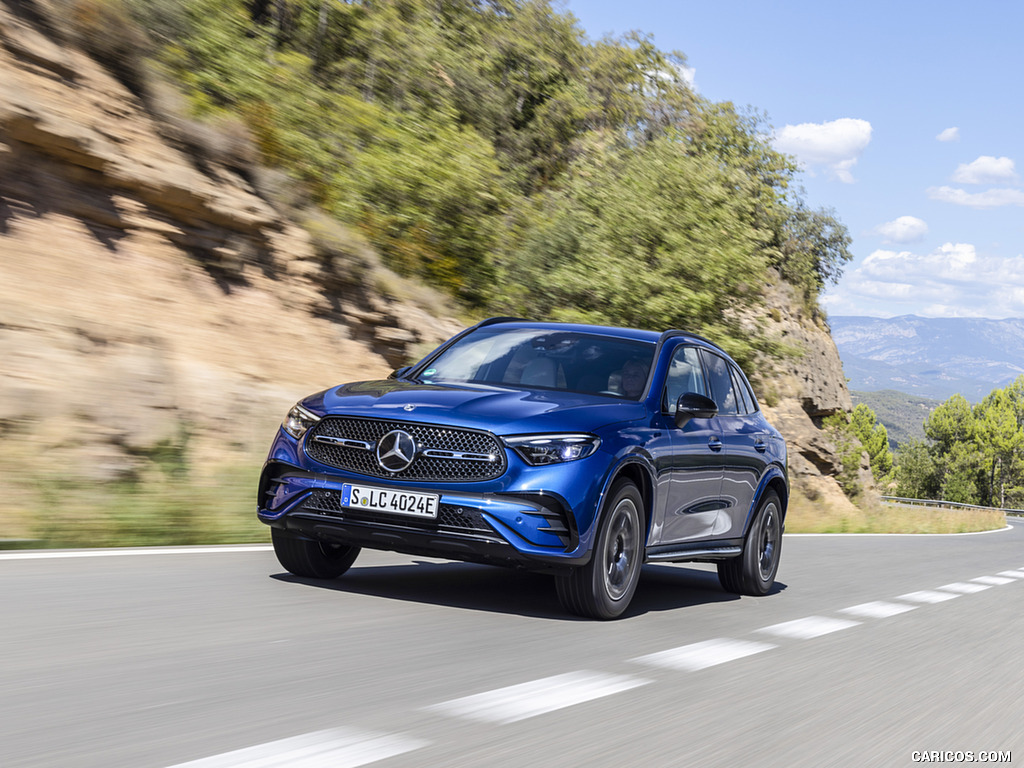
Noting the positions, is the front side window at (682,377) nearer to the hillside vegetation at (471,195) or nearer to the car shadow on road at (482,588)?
the car shadow on road at (482,588)

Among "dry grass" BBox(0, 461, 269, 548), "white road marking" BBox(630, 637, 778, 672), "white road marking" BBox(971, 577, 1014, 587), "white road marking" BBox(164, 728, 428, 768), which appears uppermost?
"dry grass" BBox(0, 461, 269, 548)

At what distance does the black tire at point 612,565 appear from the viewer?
6547 millimetres

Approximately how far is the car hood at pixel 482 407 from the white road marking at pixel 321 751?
8.80 feet

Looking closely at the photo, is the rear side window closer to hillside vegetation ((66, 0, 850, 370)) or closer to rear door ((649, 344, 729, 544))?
rear door ((649, 344, 729, 544))

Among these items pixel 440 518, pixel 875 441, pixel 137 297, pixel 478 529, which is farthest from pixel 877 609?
pixel 875 441

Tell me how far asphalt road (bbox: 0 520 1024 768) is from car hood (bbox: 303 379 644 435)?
104 centimetres

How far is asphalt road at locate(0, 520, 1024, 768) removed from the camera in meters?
3.76

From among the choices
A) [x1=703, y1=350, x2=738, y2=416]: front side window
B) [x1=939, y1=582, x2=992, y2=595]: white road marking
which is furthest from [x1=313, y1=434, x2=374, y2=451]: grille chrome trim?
[x1=939, y1=582, x2=992, y2=595]: white road marking

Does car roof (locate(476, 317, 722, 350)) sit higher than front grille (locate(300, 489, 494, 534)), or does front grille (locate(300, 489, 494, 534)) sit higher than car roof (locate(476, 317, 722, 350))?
car roof (locate(476, 317, 722, 350))

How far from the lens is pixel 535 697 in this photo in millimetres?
4598

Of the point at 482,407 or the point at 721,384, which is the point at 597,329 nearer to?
the point at 721,384

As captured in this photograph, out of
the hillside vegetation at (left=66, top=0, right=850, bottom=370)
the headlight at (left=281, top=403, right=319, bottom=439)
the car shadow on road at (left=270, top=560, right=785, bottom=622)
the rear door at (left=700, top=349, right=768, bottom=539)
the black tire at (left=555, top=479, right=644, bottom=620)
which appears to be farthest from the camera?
the hillside vegetation at (left=66, top=0, right=850, bottom=370)

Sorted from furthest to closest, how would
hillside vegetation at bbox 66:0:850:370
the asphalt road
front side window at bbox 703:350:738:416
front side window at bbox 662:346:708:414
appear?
hillside vegetation at bbox 66:0:850:370 → front side window at bbox 703:350:738:416 → front side window at bbox 662:346:708:414 → the asphalt road

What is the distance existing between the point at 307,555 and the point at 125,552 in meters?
1.31
